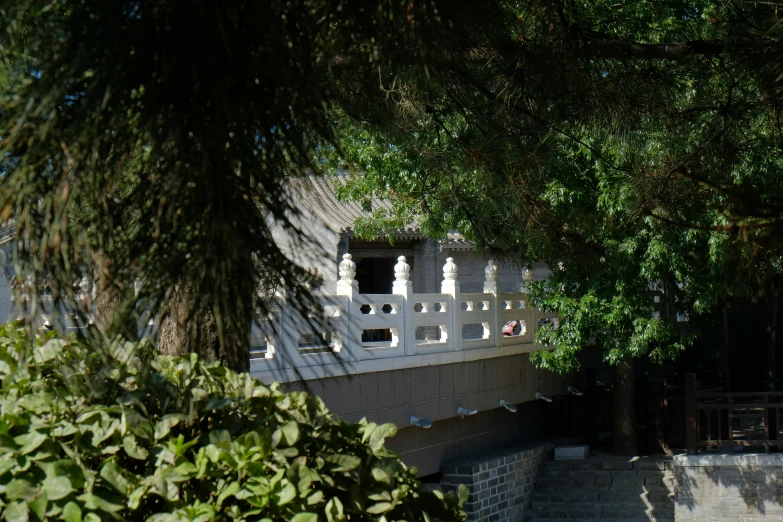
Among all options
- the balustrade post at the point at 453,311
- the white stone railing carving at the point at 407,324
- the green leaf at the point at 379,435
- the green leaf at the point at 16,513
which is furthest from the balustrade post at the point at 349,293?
the green leaf at the point at 16,513

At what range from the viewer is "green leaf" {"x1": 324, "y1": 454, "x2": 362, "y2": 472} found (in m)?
2.09

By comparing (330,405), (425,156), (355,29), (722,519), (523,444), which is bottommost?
(722,519)

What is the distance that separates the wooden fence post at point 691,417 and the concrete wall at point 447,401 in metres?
1.89

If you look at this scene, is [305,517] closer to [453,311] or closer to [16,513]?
[16,513]

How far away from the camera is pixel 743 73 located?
3.56m

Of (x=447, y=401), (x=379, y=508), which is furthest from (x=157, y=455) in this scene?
(x=447, y=401)

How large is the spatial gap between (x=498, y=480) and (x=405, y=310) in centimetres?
239

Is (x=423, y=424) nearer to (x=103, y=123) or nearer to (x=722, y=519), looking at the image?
(x=722, y=519)

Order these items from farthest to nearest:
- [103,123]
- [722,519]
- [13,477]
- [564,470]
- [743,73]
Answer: [564,470], [722,519], [743,73], [13,477], [103,123]

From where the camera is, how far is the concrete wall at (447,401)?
7.62 meters

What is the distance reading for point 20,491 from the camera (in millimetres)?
1884

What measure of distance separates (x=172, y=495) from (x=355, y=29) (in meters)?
1.13

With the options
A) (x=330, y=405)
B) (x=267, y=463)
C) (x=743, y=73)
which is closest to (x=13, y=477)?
(x=267, y=463)

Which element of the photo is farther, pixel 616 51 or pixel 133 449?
pixel 616 51
